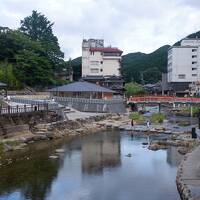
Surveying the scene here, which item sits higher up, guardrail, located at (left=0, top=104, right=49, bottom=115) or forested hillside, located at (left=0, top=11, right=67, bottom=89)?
forested hillside, located at (left=0, top=11, right=67, bottom=89)

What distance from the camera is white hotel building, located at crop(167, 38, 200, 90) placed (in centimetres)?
10219

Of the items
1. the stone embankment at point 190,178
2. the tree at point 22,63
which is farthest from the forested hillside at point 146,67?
the stone embankment at point 190,178

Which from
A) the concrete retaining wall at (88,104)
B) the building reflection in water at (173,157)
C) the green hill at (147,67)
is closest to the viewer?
the building reflection in water at (173,157)

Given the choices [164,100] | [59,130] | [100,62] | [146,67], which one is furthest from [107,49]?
[59,130]

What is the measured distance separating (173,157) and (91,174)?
7.96 metres

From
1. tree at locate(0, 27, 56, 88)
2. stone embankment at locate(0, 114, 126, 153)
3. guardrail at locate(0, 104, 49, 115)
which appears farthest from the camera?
tree at locate(0, 27, 56, 88)

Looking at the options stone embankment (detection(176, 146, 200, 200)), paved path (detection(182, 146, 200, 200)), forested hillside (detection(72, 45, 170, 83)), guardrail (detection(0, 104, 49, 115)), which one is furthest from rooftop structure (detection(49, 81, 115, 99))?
forested hillside (detection(72, 45, 170, 83))

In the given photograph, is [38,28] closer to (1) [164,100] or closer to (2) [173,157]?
(1) [164,100]

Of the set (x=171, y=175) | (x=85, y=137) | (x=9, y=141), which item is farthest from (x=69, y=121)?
(x=171, y=175)

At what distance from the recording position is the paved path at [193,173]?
19.9 meters

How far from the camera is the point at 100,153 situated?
35781mm

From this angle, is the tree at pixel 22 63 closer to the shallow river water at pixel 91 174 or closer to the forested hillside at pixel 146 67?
the shallow river water at pixel 91 174

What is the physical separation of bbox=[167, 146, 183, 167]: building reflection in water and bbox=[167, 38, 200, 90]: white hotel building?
67864mm

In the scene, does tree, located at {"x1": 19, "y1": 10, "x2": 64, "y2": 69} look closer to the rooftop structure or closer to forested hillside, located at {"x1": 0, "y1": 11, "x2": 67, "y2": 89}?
forested hillside, located at {"x1": 0, "y1": 11, "x2": 67, "y2": 89}
